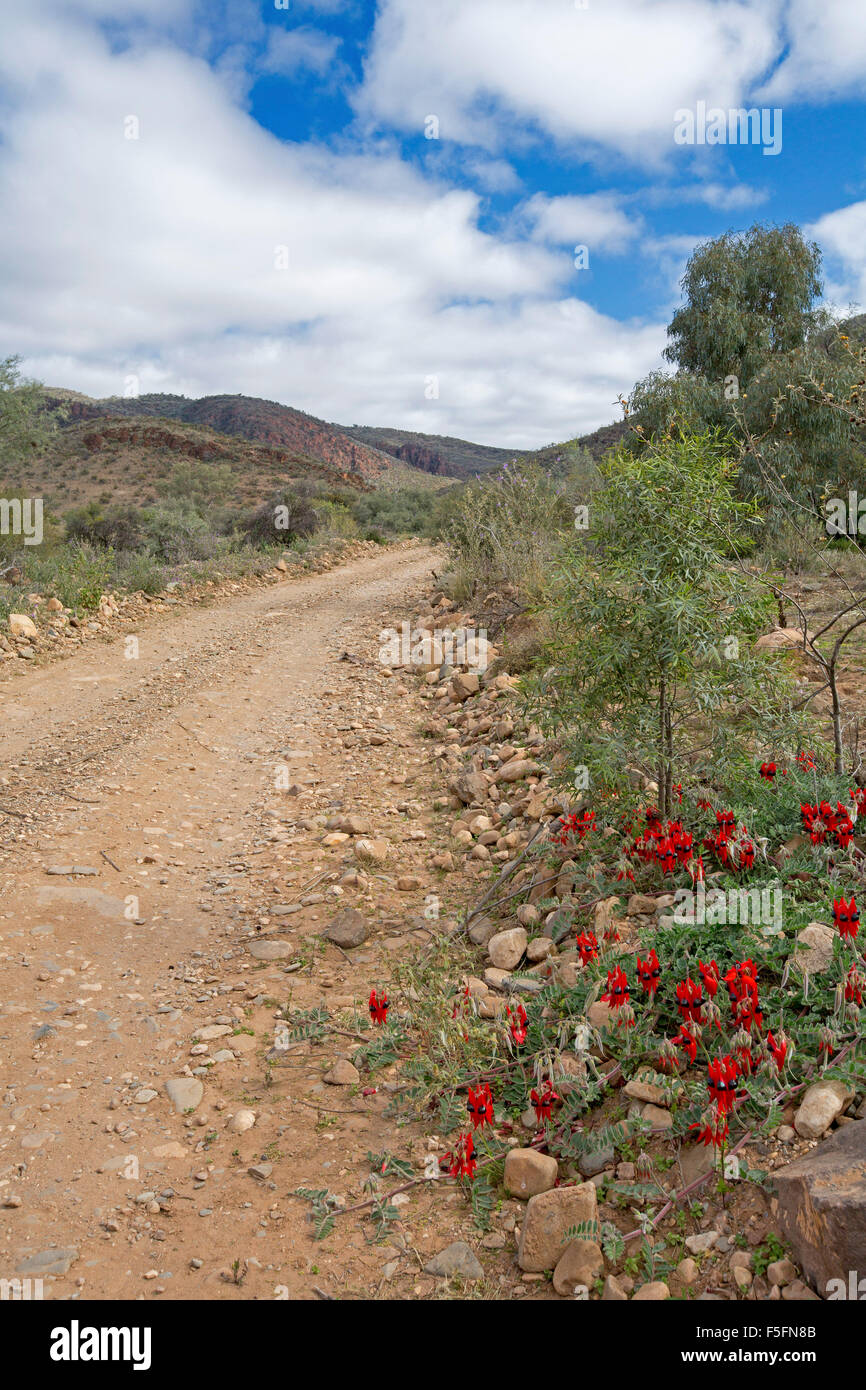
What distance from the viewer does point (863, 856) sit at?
2.78 meters

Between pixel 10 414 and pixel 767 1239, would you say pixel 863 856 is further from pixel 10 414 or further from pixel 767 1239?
pixel 10 414

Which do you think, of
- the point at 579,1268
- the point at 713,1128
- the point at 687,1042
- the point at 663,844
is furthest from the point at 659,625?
the point at 579,1268

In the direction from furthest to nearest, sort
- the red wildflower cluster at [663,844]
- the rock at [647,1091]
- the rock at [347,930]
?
the rock at [347,930]
the red wildflower cluster at [663,844]
the rock at [647,1091]

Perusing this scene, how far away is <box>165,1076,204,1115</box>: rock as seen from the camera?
101 inches

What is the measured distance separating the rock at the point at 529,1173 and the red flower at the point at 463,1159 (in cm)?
10

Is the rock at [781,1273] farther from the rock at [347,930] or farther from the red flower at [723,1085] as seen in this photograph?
the rock at [347,930]

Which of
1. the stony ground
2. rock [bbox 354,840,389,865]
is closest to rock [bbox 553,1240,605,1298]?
the stony ground

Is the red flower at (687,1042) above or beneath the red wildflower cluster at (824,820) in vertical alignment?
beneath

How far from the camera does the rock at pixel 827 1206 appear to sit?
1584 millimetres

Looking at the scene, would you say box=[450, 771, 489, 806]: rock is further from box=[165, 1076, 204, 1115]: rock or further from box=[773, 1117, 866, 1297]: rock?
box=[773, 1117, 866, 1297]: rock

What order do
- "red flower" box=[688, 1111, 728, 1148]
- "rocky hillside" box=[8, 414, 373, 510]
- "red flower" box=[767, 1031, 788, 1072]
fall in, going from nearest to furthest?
"red flower" box=[688, 1111, 728, 1148] → "red flower" box=[767, 1031, 788, 1072] → "rocky hillside" box=[8, 414, 373, 510]

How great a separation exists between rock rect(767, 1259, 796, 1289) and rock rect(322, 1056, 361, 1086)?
1353mm

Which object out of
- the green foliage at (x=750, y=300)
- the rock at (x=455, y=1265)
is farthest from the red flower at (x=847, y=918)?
the green foliage at (x=750, y=300)

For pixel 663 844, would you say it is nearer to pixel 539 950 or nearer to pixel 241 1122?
pixel 539 950
